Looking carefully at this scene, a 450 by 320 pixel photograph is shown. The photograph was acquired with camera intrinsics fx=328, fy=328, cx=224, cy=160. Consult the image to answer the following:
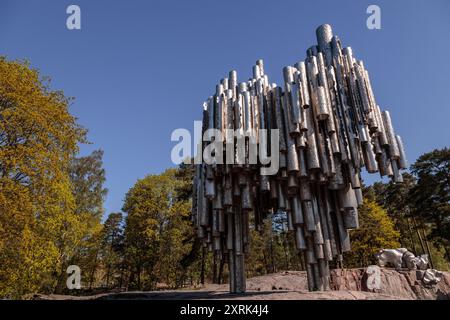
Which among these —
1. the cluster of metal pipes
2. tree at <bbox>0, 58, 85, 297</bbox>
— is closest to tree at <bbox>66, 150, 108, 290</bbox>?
tree at <bbox>0, 58, 85, 297</bbox>

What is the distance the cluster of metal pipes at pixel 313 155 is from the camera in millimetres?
10477

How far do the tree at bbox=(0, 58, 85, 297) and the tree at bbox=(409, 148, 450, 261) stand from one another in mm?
34796

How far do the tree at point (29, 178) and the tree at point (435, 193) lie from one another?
1370 inches

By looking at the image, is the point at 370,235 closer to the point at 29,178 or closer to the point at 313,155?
the point at 313,155

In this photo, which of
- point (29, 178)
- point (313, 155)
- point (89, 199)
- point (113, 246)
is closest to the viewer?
point (313, 155)

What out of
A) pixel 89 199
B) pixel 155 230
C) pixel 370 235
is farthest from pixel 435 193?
pixel 89 199

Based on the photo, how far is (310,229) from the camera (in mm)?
10266

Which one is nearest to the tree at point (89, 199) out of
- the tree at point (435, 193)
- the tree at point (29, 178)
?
the tree at point (29, 178)

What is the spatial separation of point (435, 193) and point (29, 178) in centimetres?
3781

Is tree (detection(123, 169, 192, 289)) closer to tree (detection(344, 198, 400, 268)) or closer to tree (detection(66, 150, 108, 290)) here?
tree (detection(66, 150, 108, 290))

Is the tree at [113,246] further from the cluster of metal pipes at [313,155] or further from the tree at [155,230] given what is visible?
the cluster of metal pipes at [313,155]

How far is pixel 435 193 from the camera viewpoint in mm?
35469

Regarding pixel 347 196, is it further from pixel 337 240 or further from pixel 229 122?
pixel 229 122

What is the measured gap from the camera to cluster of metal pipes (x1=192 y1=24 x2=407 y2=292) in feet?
34.4
